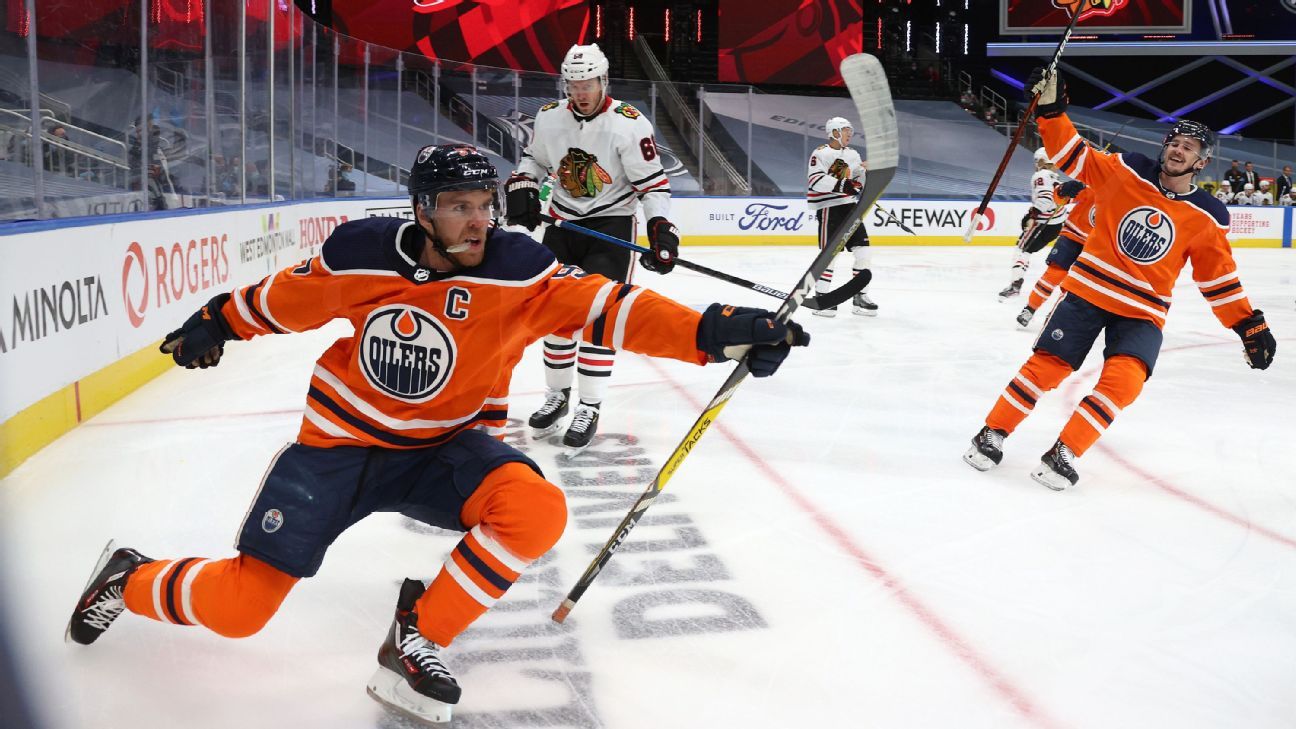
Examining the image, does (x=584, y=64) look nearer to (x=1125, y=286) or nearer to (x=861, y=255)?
(x=1125, y=286)

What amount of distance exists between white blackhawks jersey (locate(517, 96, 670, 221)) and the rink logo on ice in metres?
2.03

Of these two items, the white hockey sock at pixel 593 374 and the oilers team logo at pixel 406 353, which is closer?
the oilers team logo at pixel 406 353

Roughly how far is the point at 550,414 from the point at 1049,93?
1.90m

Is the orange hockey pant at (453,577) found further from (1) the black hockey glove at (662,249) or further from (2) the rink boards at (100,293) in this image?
(1) the black hockey glove at (662,249)

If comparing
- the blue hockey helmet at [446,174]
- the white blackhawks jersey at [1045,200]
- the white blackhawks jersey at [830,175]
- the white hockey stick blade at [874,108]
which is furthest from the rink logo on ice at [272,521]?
the white blackhawks jersey at [1045,200]

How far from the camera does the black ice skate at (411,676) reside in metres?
1.60

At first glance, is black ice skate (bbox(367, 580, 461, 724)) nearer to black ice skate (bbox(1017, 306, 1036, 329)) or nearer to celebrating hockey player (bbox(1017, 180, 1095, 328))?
celebrating hockey player (bbox(1017, 180, 1095, 328))

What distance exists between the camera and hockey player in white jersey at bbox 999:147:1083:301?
273 inches

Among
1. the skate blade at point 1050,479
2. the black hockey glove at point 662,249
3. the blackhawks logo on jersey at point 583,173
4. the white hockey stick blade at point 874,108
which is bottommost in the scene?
the skate blade at point 1050,479

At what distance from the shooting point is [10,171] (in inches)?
122

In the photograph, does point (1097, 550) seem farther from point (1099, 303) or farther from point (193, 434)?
point (193, 434)

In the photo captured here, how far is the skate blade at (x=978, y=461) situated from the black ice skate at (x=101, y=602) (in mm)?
2344

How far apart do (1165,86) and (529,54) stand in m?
12.7

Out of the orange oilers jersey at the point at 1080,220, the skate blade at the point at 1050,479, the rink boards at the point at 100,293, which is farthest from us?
the orange oilers jersey at the point at 1080,220
